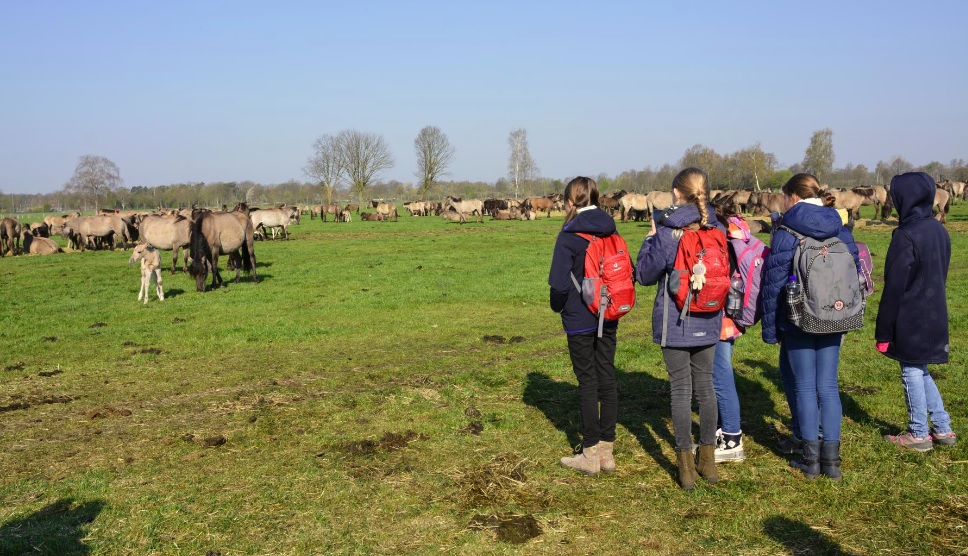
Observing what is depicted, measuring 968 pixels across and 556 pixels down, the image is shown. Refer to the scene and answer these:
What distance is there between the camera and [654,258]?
15.5 feet

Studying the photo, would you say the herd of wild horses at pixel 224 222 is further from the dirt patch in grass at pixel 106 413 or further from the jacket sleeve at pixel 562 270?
the dirt patch in grass at pixel 106 413

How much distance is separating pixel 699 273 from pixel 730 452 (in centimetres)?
167

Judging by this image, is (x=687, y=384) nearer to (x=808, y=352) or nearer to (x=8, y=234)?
(x=808, y=352)

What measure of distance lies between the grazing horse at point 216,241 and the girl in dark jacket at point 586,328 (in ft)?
43.1

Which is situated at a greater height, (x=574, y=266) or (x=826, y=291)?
(x=574, y=266)

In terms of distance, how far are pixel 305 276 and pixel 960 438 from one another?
1565cm

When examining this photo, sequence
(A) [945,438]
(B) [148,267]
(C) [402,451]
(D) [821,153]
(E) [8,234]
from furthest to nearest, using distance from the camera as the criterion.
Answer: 1. (D) [821,153]
2. (E) [8,234]
3. (B) [148,267]
4. (C) [402,451]
5. (A) [945,438]

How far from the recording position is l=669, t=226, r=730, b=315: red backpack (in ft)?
15.1

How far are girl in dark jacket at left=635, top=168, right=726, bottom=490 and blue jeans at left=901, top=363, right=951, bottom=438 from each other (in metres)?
1.74

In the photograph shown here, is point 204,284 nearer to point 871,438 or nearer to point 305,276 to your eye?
point 305,276

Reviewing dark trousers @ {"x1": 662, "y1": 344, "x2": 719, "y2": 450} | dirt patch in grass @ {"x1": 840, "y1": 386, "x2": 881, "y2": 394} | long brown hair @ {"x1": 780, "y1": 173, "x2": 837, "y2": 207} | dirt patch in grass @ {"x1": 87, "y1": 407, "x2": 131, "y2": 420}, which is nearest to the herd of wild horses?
long brown hair @ {"x1": 780, "y1": 173, "x2": 837, "y2": 207}

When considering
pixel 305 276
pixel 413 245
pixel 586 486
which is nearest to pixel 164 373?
pixel 586 486

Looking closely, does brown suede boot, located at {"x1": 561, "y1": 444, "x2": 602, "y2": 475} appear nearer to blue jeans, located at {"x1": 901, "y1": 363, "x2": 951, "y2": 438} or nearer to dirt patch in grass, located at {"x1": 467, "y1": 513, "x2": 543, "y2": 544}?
dirt patch in grass, located at {"x1": 467, "y1": 513, "x2": 543, "y2": 544}

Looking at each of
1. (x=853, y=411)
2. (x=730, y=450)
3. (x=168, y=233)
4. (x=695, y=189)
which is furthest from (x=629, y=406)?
(x=168, y=233)
